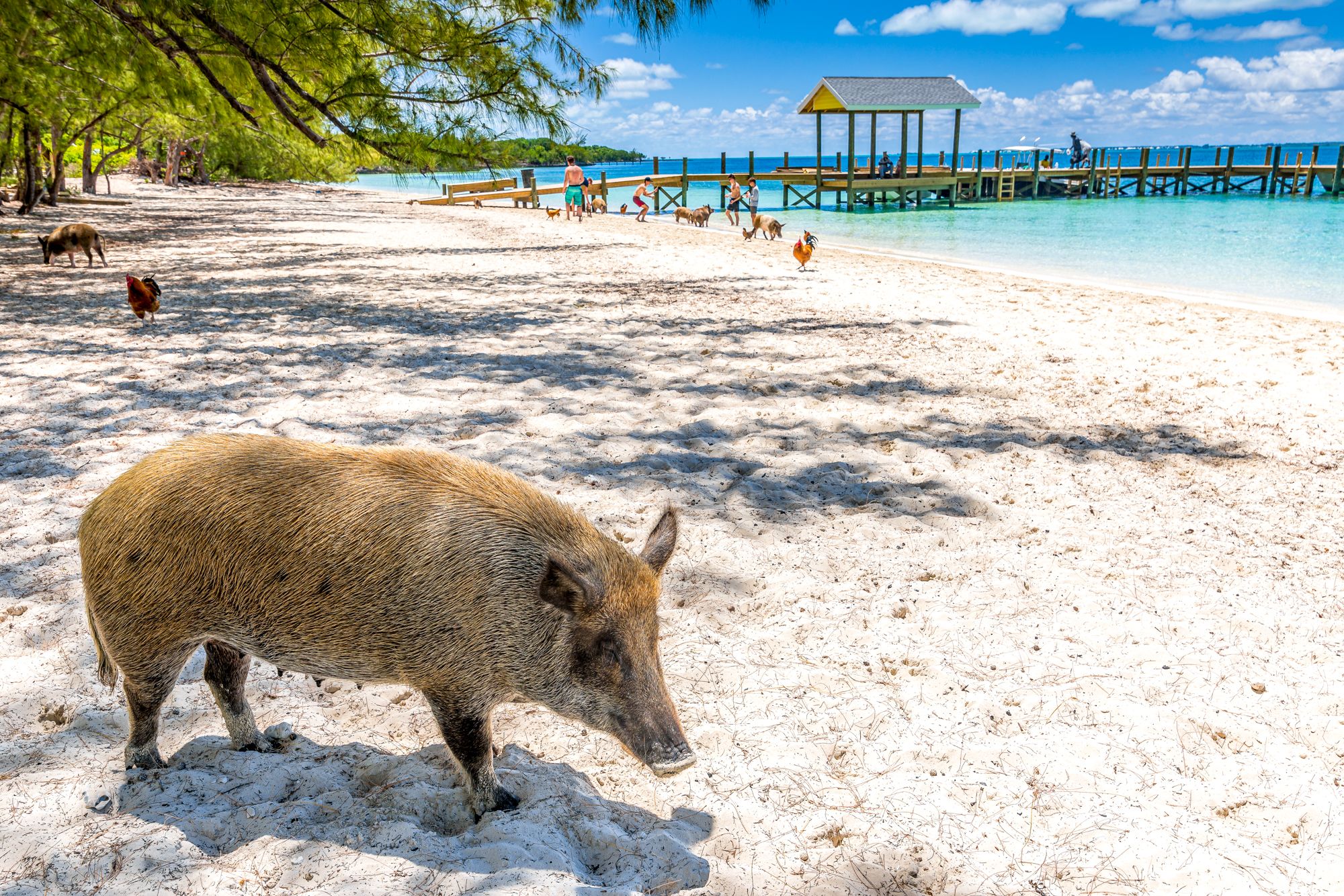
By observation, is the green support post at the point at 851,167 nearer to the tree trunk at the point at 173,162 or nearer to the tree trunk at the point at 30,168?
the tree trunk at the point at 30,168

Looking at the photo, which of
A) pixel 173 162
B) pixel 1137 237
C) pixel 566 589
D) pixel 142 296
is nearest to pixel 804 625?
pixel 566 589

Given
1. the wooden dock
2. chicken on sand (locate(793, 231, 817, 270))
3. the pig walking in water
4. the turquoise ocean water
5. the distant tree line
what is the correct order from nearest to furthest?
the pig walking in water
the distant tree line
chicken on sand (locate(793, 231, 817, 270))
the turquoise ocean water
the wooden dock

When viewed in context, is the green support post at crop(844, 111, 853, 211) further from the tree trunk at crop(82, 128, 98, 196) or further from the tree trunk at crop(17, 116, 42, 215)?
the tree trunk at crop(82, 128, 98, 196)

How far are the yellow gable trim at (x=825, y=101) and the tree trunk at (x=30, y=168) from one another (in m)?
28.1

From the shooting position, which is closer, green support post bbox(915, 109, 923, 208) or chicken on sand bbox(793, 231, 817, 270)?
chicken on sand bbox(793, 231, 817, 270)

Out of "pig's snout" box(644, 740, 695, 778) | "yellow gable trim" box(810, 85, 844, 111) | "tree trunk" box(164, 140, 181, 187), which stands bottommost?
"pig's snout" box(644, 740, 695, 778)

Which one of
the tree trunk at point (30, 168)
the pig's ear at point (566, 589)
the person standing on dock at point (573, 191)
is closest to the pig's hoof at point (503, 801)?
the pig's ear at point (566, 589)

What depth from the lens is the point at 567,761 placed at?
276cm

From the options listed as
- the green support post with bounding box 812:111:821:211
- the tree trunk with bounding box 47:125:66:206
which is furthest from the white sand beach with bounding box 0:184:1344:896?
the green support post with bounding box 812:111:821:211

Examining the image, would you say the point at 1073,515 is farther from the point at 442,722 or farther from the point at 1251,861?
the point at 442,722

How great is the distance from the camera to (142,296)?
8.53 metres

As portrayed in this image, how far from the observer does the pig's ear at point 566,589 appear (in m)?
2.07

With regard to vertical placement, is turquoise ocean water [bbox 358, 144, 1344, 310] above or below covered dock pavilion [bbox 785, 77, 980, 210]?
below

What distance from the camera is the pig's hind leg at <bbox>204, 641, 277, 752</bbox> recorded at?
101 inches
